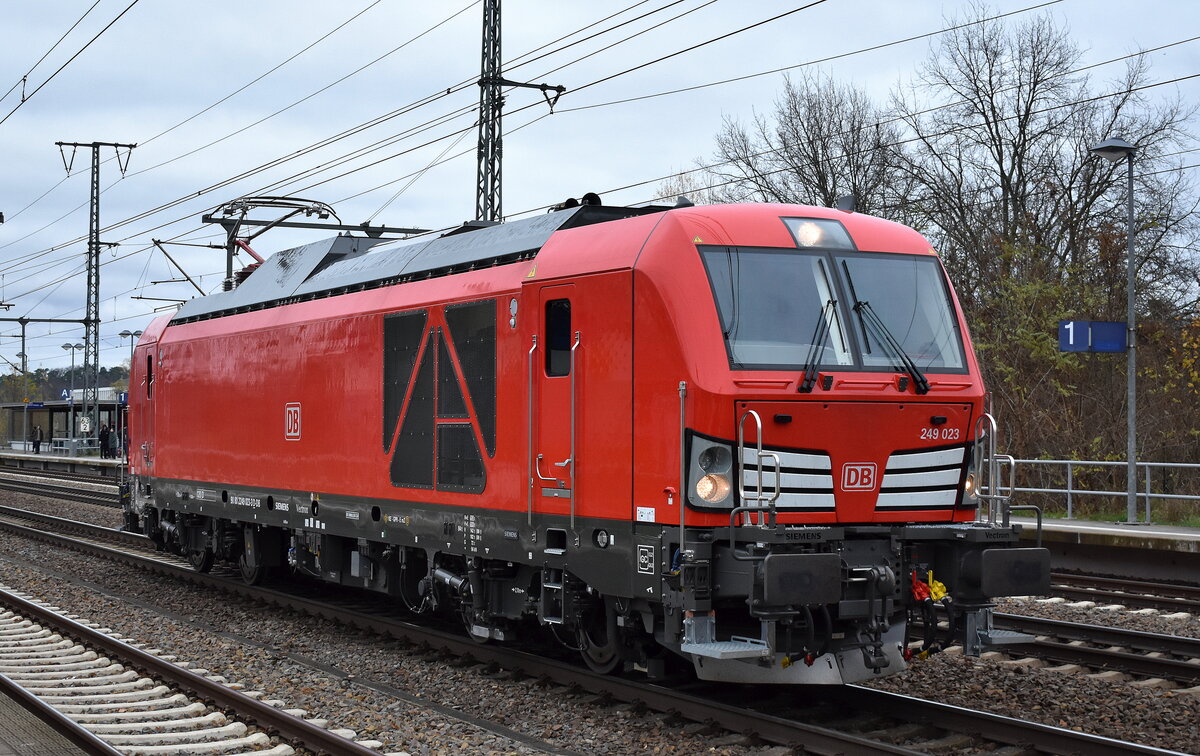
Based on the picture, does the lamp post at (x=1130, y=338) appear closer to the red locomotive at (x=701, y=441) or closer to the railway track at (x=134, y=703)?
the red locomotive at (x=701, y=441)

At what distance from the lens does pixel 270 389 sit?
588 inches

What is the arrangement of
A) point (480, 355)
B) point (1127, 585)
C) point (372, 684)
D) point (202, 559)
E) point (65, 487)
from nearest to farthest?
point (372, 684)
point (480, 355)
point (1127, 585)
point (202, 559)
point (65, 487)

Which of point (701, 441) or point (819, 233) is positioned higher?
point (819, 233)

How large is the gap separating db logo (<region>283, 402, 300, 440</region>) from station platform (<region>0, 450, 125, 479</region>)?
30669mm

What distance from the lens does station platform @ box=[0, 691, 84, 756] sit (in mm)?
8062

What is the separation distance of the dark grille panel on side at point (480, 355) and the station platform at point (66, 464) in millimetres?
34898

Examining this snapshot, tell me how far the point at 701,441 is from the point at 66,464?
2075 inches

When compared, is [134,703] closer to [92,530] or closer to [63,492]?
[92,530]

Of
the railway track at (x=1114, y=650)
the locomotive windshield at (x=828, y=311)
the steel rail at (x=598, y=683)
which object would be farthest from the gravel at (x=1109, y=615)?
the steel rail at (x=598, y=683)

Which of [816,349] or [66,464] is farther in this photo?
[66,464]

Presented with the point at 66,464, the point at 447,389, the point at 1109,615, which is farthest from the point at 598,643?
the point at 66,464

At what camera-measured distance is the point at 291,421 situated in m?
14.3

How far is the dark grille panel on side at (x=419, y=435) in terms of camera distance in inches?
452

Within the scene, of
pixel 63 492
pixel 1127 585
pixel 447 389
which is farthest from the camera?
pixel 63 492
